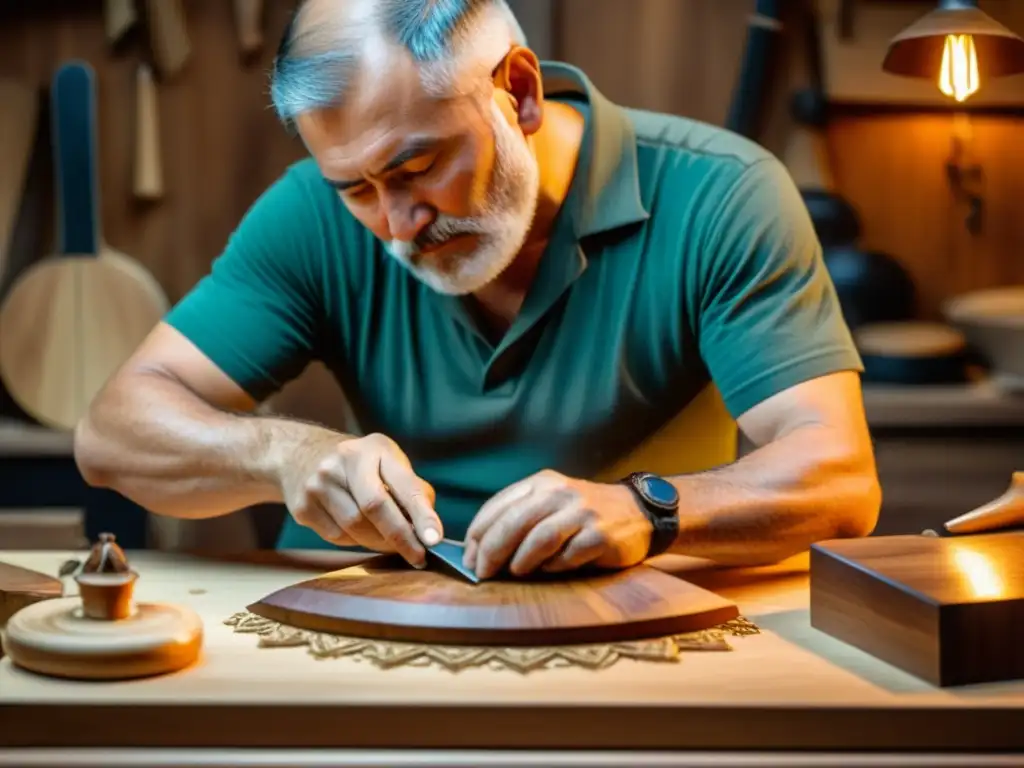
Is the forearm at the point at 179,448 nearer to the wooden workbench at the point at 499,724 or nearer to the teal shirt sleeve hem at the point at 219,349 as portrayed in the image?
the teal shirt sleeve hem at the point at 219,349

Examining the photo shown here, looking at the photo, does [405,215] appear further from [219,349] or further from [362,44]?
[219,349]

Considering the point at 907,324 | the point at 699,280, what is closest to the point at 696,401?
the point at 699,280

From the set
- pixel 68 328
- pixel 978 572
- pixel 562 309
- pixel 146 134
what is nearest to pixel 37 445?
pixel 68 328

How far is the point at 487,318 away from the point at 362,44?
0.51 metres

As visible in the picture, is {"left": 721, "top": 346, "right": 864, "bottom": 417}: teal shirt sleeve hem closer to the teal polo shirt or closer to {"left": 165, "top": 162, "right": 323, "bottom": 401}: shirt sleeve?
the teal polo shirt

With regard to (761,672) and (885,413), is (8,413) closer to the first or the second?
(885,413)

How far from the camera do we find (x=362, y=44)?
1.85 meters

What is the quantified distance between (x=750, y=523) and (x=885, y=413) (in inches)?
53.8

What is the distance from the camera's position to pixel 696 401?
2.26 meters

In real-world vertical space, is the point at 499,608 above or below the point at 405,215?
below

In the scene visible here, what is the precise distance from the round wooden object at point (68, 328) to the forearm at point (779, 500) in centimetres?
178

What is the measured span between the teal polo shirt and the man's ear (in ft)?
0.47

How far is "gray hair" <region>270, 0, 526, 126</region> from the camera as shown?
185cm

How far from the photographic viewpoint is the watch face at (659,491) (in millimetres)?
1724
